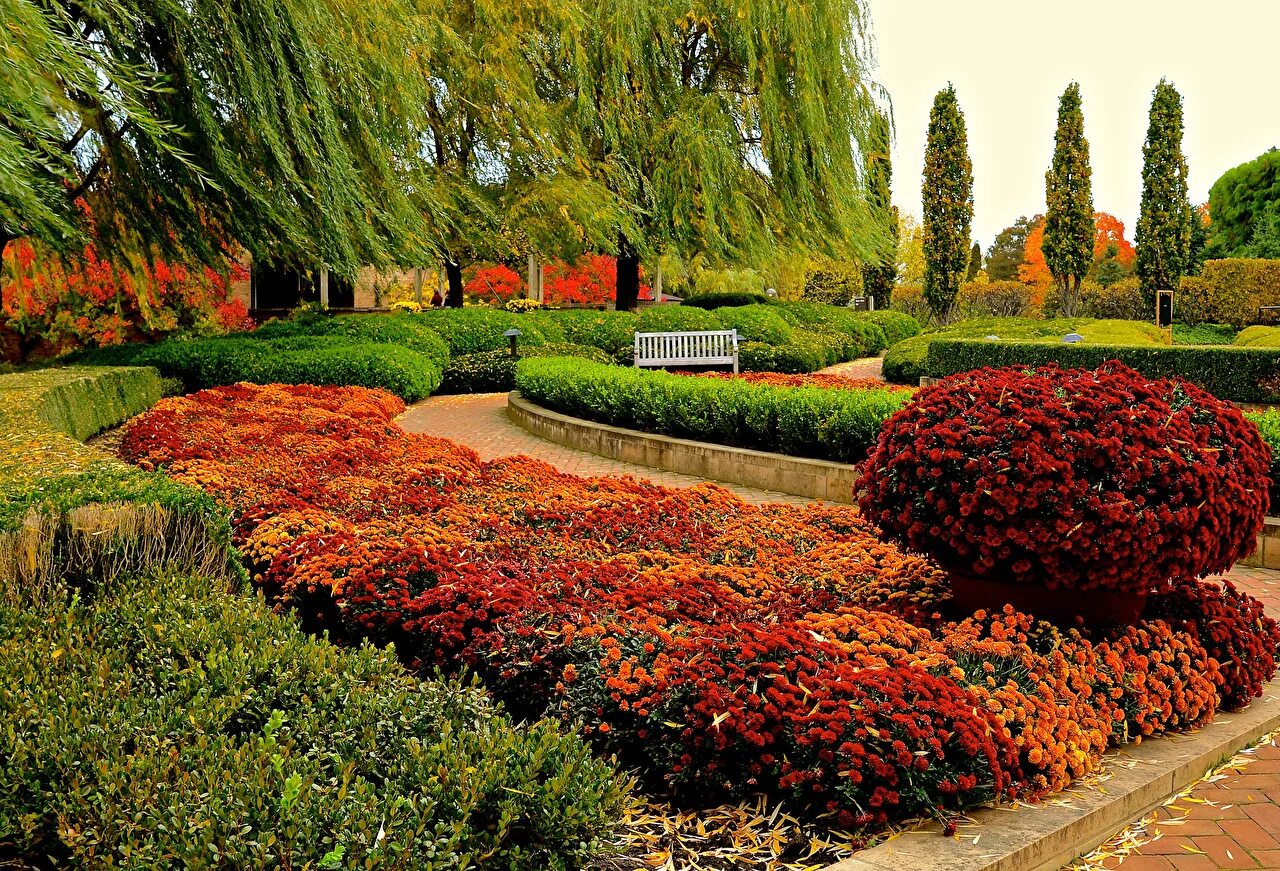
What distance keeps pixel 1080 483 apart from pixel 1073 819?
4.36ft

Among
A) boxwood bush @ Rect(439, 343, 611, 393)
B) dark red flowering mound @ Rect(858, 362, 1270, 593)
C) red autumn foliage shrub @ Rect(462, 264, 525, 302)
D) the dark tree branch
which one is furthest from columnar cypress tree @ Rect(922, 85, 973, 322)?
dark red flowering mound @ Rect(858, 362, 1270, 593)

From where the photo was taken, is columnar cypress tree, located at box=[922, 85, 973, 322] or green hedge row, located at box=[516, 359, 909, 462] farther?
columnar cypress tree, located at box=[922, 85, 973, 322]

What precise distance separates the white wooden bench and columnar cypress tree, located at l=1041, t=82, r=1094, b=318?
51.7 feet

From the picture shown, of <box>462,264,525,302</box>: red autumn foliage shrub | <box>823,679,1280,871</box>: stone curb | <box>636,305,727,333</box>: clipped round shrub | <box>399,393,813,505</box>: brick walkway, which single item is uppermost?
<box>462,264,525,302</box>: red autumn foliage shrub

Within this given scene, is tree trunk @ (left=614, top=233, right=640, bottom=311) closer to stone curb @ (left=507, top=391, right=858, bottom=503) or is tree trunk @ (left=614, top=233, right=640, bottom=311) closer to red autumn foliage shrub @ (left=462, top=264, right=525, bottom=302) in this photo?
red autumn foliage shrub @ (left=462, top=264, right=525, bottom=302)

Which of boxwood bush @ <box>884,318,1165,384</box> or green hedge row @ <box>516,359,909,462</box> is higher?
boxwood bush @ <box>884,318,1165,384</box>

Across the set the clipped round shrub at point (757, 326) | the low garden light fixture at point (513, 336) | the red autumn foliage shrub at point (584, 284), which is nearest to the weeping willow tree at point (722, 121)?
the clipped round shrub at point (757, 326)

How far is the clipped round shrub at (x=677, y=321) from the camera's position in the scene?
18.1 m

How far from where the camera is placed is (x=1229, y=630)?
4.18 m

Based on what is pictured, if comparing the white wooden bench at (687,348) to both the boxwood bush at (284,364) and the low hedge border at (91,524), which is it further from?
the low hedge border at (91,524)

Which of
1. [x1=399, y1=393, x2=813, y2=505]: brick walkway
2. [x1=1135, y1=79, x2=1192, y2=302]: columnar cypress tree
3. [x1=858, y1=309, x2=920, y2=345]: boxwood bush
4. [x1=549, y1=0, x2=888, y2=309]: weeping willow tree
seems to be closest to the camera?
[x1=399, y1=393, x2=813, y2=505]: brick walkway

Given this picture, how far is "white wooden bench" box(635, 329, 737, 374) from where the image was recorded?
1630cm

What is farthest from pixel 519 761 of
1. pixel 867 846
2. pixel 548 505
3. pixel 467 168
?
pixel 467 168

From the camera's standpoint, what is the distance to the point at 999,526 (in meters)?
3.96
